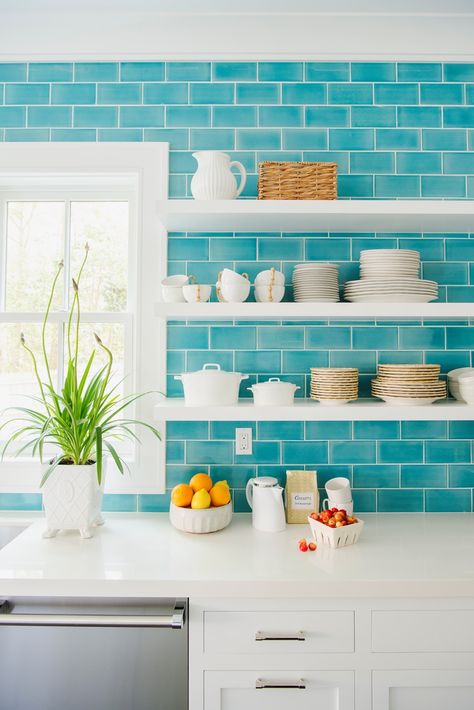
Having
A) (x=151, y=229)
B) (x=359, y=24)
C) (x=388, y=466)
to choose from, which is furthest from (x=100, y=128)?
(x=388, y=466)

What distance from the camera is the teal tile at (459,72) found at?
192cm

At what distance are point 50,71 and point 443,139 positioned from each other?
1640 millimetres

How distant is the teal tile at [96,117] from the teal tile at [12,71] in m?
0.28

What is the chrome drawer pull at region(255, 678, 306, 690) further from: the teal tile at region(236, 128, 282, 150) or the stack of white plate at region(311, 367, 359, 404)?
the teal tile at region(236, 128, 282, 150)

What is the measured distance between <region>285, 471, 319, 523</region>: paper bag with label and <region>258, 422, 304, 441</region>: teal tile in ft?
0.50

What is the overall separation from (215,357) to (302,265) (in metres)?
0.50

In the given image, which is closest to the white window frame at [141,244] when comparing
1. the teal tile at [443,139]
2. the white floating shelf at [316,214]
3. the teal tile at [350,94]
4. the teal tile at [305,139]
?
the white floating shelf at [316,214]

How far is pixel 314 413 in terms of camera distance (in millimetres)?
1628

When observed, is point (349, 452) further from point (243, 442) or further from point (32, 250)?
point (32, 250)

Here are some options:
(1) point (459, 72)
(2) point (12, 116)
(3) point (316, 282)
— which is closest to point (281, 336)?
(3) point (316, 282)

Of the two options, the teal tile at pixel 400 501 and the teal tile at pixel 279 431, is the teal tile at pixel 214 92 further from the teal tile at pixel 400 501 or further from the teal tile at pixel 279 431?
the teal tile at pixel 400 501

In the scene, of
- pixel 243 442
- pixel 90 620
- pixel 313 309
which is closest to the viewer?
pixel 90 620

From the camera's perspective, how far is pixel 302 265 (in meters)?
1.75

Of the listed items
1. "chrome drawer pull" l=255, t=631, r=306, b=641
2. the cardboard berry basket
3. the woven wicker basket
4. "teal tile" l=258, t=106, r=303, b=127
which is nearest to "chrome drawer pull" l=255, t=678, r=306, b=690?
"chrome drawer pull" l=255, t=631, r=306, b=641
